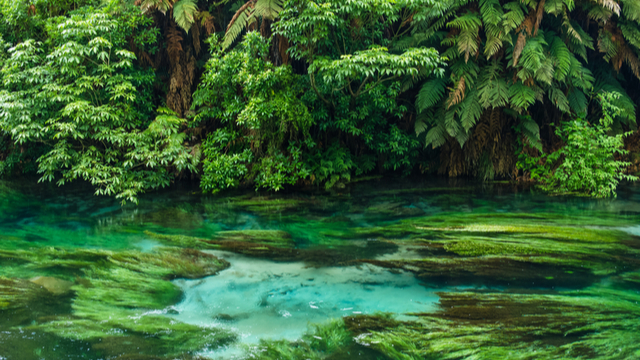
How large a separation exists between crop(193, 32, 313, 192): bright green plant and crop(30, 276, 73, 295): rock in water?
12.9ft

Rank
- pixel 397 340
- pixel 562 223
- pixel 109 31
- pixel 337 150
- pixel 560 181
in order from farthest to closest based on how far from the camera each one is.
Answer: pixel 337 150, pixel 560 181, pixel 109 31, pixel 562 223, pixel 397 340

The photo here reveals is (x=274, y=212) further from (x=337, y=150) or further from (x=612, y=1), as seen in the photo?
(x=612, y=1)

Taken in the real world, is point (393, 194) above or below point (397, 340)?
above

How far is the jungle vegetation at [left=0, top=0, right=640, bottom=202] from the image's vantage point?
22.1ft

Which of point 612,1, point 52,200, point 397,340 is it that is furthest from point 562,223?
point 52,200

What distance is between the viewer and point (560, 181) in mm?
7520

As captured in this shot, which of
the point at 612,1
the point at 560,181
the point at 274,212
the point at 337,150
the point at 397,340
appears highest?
the point at 612,1

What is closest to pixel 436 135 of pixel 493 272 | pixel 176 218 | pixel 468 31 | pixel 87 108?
pixel 468 31

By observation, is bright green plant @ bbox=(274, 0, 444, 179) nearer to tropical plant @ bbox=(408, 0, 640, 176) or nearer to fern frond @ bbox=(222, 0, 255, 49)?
tropical plant @ bbox=(408, 0, 640, 176)

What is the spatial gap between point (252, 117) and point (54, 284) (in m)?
4.03

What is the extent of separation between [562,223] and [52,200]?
7945mm

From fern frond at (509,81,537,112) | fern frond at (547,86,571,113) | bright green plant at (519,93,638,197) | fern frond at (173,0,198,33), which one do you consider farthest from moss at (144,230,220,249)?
fern frond at (547,86,571,113)

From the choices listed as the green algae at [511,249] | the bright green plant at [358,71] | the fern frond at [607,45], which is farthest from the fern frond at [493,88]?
the green algae at [511,249]

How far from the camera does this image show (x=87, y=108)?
662 centimetres
